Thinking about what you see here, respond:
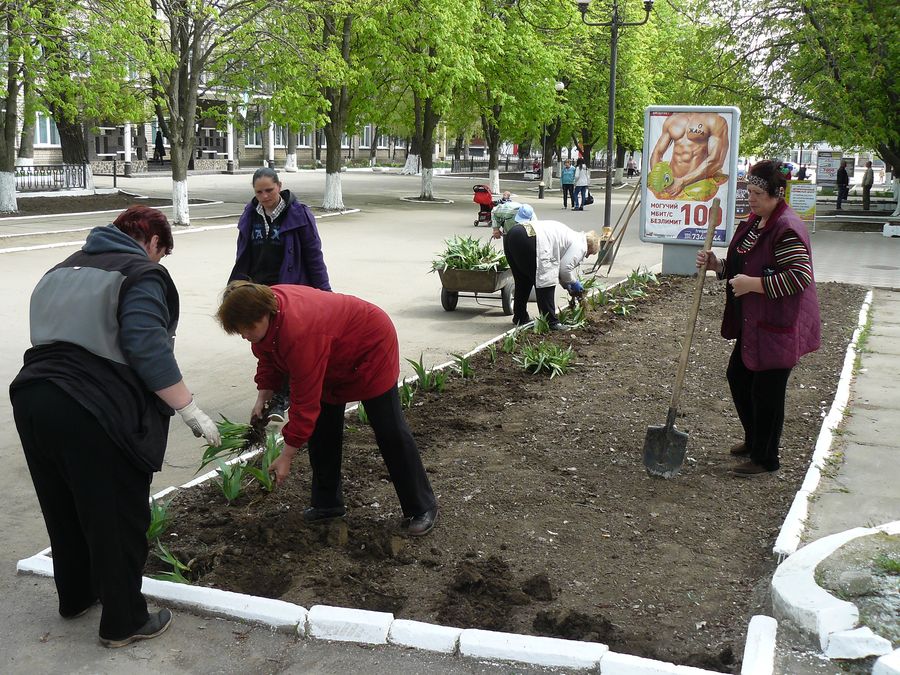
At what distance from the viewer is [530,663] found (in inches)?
151

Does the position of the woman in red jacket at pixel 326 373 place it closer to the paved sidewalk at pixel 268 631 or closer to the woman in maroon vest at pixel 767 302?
the paved sidewalk at pixel 268 631

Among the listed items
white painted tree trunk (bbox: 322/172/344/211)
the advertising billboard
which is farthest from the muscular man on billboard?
white painted tree trunk (bbox: 322/172/344/211)

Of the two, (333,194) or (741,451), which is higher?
(333,194)

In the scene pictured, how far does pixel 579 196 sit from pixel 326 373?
3003 centimetres

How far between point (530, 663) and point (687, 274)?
40.8 feet

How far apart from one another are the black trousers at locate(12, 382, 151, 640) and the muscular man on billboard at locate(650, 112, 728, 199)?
12202 millimetres

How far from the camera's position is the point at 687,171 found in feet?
48.7

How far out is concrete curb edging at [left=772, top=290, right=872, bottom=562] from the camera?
4.77 meters

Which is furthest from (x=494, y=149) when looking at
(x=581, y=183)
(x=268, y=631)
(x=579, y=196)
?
(x=268, y=631)

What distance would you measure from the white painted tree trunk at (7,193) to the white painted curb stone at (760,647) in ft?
79.7

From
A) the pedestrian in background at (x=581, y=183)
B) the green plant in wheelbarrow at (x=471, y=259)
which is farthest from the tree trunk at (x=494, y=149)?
the green plant in wheelbarrow at (x=471, y=259)

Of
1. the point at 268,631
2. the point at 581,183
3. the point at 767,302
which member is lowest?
the point at 268,631

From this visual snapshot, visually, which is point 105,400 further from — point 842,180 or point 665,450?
point 842,180

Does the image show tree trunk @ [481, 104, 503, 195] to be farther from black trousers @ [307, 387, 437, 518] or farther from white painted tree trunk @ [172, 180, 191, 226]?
black trousers @ [307, 387, 437, 518]
